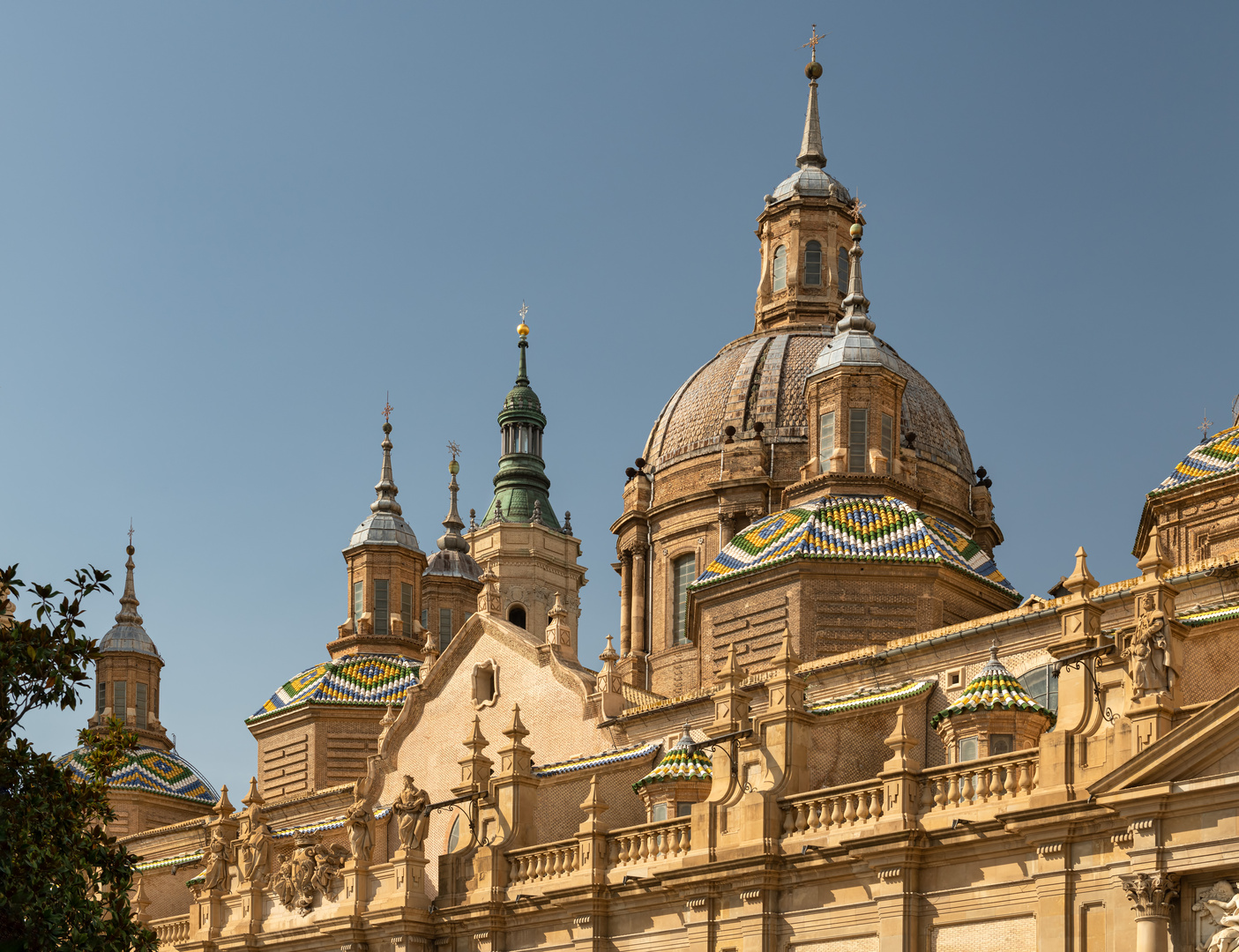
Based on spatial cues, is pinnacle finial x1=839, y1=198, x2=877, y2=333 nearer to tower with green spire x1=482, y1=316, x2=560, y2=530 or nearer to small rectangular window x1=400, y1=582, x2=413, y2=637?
small rectangular window x1=400, y1=582, x2=413, y2=637

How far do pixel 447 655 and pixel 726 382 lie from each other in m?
12.1

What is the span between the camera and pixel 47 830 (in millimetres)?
22391

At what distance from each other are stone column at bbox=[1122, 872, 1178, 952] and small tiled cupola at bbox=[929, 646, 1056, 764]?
5.71m

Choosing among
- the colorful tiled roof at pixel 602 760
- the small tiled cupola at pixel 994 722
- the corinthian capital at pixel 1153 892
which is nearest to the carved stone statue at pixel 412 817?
the colorful tiled roof at pixel 602 760

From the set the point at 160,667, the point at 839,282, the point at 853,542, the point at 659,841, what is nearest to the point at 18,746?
the point at 659,841

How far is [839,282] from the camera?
5384 cm

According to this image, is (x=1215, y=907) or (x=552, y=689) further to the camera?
(x=552, y=689)

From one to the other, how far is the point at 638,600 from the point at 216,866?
1680cm

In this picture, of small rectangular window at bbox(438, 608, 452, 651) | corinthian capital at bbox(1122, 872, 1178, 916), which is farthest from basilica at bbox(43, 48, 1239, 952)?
small rectangular window at bbox(438, 608, 452, 651)

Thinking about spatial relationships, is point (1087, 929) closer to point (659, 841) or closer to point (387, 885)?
point (659, 841)

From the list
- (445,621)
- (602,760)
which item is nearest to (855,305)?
(602,760)

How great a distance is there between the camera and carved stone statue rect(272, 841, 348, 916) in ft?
117

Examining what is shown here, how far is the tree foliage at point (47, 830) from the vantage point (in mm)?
21469

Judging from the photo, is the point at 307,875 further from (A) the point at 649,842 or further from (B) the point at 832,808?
(B) the point at 832,808
